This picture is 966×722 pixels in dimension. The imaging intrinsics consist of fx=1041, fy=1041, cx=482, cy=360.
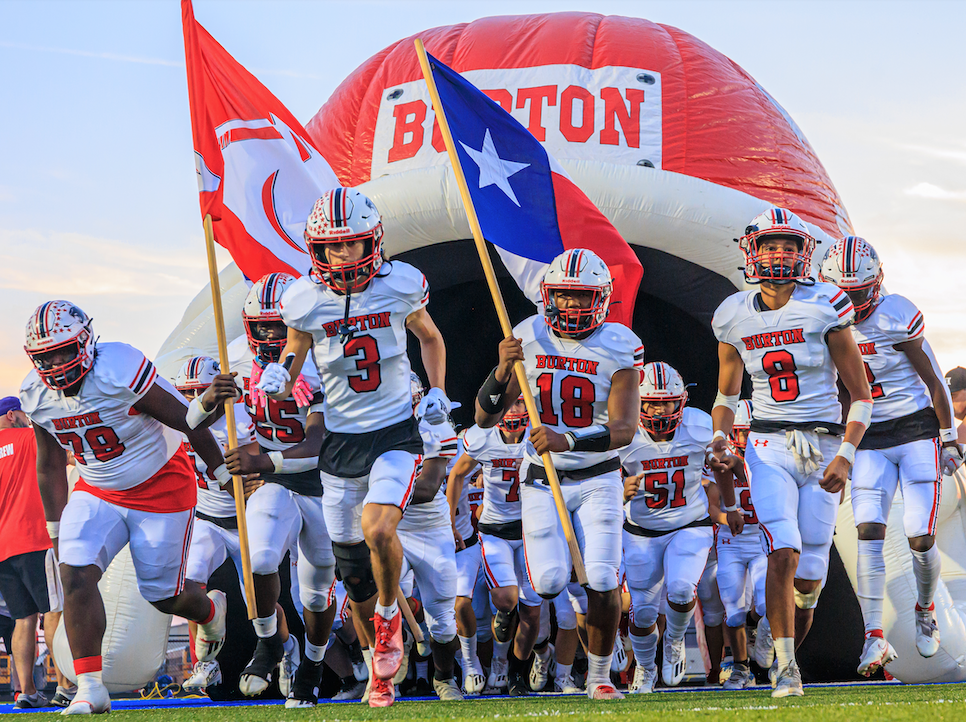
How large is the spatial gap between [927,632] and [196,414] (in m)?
4.17

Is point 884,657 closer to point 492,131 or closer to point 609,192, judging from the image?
point 492,131

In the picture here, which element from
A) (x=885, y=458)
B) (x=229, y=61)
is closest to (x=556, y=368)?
(x=885, y=458)

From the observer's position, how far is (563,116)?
8.81 metres

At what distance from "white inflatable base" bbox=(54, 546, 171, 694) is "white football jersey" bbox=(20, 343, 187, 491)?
7.17 ft

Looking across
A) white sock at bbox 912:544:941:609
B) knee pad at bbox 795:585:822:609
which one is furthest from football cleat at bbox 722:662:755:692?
knee pad at bbox 795:585:822:609

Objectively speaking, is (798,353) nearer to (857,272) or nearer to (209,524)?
(857,272)

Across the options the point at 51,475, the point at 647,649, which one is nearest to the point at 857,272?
the point at 647,649

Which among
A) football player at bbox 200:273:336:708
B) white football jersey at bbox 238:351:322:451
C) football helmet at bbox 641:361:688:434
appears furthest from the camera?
football helmet at bbox 641:361:688:434

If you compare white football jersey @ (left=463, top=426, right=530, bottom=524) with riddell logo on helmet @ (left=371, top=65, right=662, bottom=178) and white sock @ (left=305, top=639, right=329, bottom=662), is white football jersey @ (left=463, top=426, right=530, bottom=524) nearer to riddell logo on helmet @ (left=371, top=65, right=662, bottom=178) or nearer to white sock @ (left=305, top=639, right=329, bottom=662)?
white sock @ (left=305, top=639, right=329, bottom=662)

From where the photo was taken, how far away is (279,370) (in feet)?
15.3

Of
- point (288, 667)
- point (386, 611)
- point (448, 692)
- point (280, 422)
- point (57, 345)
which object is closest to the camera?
point (386, 611)

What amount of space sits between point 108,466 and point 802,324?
3.44 meters

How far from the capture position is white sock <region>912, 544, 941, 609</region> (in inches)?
225

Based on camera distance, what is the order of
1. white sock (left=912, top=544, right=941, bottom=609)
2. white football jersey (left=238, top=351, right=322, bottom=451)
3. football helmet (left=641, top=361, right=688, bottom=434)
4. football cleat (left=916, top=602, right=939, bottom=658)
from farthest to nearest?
football helmet (left=641, top=361, right=688, bottom=434), white football jersey (left=238, top=351, right=322, bottom=451), football cleat (left=916, top=602, right=939, bottom=658), white sock (left=912, top=544, right=941, bottom=609)
